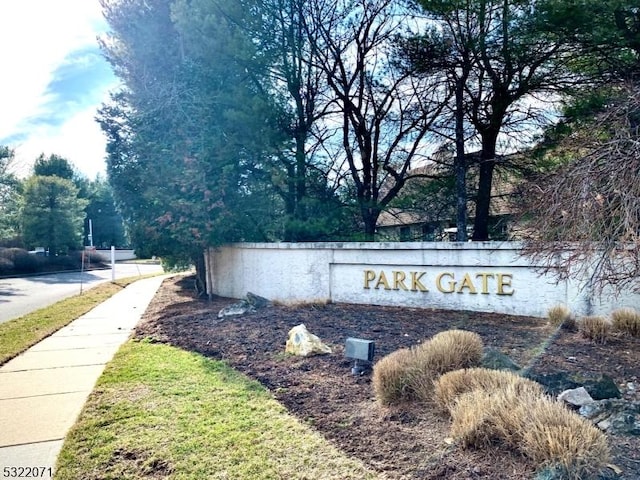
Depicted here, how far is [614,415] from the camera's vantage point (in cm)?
318

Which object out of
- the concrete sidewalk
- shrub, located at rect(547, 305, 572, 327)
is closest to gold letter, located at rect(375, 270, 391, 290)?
shrub, located at rect(547, 305, 572, 327)

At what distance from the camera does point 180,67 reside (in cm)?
1156

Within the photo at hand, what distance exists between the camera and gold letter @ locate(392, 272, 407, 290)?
348 inches

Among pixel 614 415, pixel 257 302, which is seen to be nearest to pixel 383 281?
pixel 257 302

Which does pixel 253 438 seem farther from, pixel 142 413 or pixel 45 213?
pixel 45 213

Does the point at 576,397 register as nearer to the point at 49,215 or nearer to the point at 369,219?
the point at 369,219

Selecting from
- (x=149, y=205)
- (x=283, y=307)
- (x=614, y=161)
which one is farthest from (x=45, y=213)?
(x=614, y=161)

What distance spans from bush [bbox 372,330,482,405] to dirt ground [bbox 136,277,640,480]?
0.52 feet

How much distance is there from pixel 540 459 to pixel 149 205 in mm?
11586

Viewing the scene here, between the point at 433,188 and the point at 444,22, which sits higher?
the point at 444,22

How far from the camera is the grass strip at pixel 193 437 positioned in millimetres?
2924

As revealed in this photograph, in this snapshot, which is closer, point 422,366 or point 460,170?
point 422,366

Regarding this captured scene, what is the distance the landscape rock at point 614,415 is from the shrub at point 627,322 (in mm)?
2984

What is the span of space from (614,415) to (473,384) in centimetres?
96
